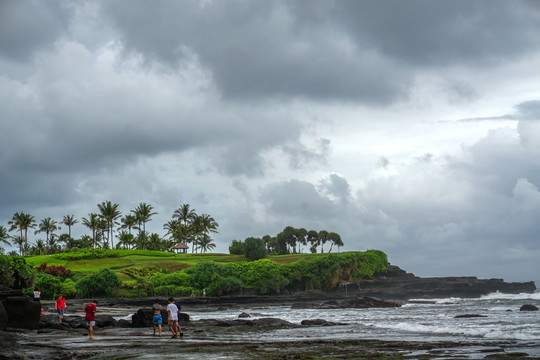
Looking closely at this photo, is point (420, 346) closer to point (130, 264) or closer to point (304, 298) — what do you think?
point (304, 298)

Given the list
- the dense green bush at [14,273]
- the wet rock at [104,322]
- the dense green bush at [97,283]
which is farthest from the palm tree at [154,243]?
the wet rock at [104,322]

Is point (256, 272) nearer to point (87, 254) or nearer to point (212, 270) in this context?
point (212, 270)

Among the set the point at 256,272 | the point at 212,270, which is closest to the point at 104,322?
the point at 212,270

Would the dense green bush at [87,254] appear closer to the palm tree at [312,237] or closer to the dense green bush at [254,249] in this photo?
the dense green bush at [254,249]

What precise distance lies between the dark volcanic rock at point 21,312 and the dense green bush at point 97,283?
48937mm

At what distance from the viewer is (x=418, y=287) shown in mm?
97875

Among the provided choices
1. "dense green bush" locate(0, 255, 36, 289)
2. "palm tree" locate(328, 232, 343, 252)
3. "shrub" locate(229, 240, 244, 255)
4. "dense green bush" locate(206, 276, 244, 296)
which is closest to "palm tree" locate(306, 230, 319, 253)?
"palm tree" locate(328, 232, 343, 252)

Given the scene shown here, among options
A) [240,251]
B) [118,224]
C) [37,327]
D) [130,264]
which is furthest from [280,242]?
[37,327]

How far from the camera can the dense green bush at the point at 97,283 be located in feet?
244

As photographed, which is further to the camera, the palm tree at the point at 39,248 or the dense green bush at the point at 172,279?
the palm tree at the point at 39,248

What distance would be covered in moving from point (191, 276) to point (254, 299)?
10.3 m

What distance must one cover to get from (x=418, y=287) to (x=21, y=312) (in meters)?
82.2

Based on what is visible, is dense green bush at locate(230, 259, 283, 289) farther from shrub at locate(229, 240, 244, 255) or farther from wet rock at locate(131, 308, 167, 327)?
wet rock at locate(131, 308, 167, 327)

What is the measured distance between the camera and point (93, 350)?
18.0 metres
